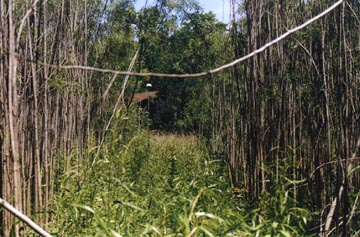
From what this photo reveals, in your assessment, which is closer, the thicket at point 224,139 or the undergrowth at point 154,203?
the undergrowth at point 154,203

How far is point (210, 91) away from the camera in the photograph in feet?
20.0

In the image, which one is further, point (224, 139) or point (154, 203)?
point (224, 139)

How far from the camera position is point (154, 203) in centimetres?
283

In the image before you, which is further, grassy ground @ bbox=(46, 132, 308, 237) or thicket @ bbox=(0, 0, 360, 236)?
thicket @ bbox=(0, 0, 360, 236)

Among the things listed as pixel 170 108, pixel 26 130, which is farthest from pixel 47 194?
pixel 170 108

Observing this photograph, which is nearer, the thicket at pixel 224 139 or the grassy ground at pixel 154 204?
the grassy ground at pixel 154 204

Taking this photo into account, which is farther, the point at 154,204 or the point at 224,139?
the point at 224,139

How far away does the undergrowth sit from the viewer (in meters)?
1.71

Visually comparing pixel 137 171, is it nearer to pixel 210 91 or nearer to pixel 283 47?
pixel 283 47

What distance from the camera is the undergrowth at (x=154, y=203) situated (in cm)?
171

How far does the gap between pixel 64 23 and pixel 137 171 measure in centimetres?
136

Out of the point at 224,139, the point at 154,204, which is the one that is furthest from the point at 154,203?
the point at 224,139

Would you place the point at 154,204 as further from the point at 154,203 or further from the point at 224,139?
the point at 224,139

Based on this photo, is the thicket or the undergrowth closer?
the undergrowth
